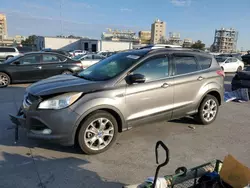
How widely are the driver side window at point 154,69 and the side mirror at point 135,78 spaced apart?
0.57 feet

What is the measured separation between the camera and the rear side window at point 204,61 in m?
4.87

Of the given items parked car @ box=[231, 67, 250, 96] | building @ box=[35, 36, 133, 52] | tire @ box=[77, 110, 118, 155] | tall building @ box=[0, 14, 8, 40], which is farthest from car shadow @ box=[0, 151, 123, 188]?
tall building @ box=[0, 14, 8, 40]

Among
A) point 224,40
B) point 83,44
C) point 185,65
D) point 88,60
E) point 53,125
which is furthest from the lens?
point 224,40

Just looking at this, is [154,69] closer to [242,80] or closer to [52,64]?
[242,80]

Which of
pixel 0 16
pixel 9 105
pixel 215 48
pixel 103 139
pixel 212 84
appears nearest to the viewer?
pixel 103 139

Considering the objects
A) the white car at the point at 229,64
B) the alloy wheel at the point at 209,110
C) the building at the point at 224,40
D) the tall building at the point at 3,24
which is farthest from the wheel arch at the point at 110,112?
the tall building at the point at 3,24

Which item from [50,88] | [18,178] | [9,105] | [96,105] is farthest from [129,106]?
[9,105]

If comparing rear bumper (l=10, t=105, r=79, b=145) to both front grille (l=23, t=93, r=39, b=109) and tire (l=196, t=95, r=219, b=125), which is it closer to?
front grille (l=23, t=93, r=39, b=109)

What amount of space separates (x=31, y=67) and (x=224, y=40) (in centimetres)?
10008

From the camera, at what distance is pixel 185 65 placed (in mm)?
4570

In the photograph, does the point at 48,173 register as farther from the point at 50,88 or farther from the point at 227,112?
the point at 227,112

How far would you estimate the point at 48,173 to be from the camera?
299cm

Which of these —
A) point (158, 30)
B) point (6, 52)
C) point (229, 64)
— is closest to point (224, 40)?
point (158, 30)

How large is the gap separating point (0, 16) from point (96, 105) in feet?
458
